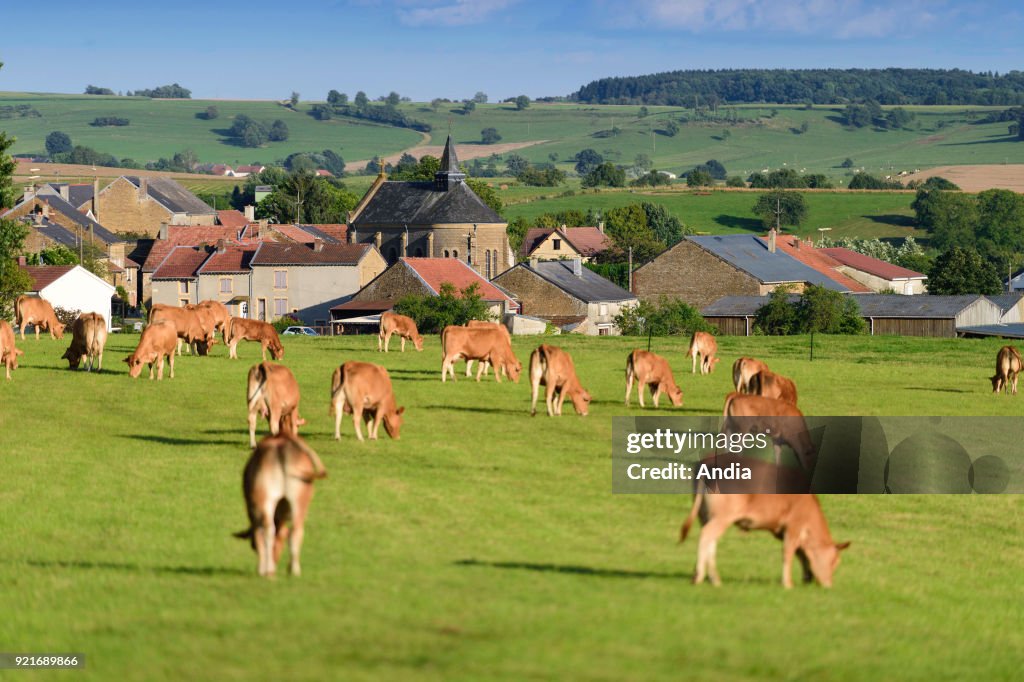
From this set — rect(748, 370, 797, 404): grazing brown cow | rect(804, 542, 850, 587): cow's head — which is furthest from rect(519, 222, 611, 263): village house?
rect(804, 542, 850, 587): cow's head

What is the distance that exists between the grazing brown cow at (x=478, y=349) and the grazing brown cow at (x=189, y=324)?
28.6 feet

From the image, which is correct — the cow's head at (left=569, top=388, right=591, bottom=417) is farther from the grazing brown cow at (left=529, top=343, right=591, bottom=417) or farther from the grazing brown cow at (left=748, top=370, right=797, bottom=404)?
Answer: the grazing brown cow at (left=748, top=370, right=797, bottom=404)

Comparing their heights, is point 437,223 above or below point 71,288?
above

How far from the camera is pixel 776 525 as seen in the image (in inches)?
538

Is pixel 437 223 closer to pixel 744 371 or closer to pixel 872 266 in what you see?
pixel 872 266

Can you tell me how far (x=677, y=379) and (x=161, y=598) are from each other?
1144 inches

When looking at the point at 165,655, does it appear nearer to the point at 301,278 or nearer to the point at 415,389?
the point at 415,389

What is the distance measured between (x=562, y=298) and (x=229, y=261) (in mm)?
28779

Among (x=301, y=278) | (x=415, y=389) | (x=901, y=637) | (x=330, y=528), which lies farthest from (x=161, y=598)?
(x=301, y=278)

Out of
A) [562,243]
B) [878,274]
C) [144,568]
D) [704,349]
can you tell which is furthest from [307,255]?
[144,568]

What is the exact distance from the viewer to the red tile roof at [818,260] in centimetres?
12938

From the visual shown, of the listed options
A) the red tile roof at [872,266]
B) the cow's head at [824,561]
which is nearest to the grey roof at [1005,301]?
the red tile roof at [872,266]

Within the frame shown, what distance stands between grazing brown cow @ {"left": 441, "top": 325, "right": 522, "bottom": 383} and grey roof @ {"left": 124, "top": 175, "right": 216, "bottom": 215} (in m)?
149

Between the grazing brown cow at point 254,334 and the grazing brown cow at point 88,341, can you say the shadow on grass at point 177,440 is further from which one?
the grazing brown cow at point 254,334
